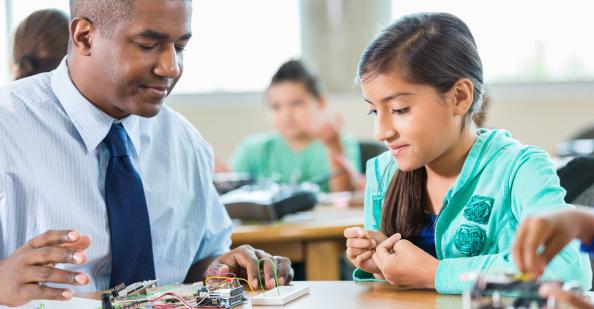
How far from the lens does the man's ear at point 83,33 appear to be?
1962 millimetres

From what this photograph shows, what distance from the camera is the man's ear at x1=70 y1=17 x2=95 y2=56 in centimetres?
196

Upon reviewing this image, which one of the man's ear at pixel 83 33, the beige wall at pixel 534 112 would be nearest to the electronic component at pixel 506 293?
the man's ear at pixel 83 33

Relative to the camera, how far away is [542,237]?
1.15m

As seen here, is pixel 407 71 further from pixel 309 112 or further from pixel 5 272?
pixel 309 112

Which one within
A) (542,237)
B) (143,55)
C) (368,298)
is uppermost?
(143,55)

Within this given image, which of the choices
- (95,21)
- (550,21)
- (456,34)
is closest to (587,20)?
(550,21)

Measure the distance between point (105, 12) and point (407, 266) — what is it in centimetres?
89

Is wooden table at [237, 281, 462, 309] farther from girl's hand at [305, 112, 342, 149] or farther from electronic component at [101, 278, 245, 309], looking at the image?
girl's hand at [305, 112, 342, 149]

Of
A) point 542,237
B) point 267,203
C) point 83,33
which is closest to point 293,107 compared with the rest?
point 267,203

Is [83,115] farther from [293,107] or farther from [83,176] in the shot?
[293,107]

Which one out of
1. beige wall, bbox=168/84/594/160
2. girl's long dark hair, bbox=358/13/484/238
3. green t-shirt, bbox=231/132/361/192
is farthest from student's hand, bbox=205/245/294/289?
beige wall, bbox=168/84/594/160

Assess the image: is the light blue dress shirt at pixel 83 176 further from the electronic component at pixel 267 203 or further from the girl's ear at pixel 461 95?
the electronic component at pixel 267 203

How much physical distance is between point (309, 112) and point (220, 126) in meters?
1.40

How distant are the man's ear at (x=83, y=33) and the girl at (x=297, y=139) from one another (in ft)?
7.42
